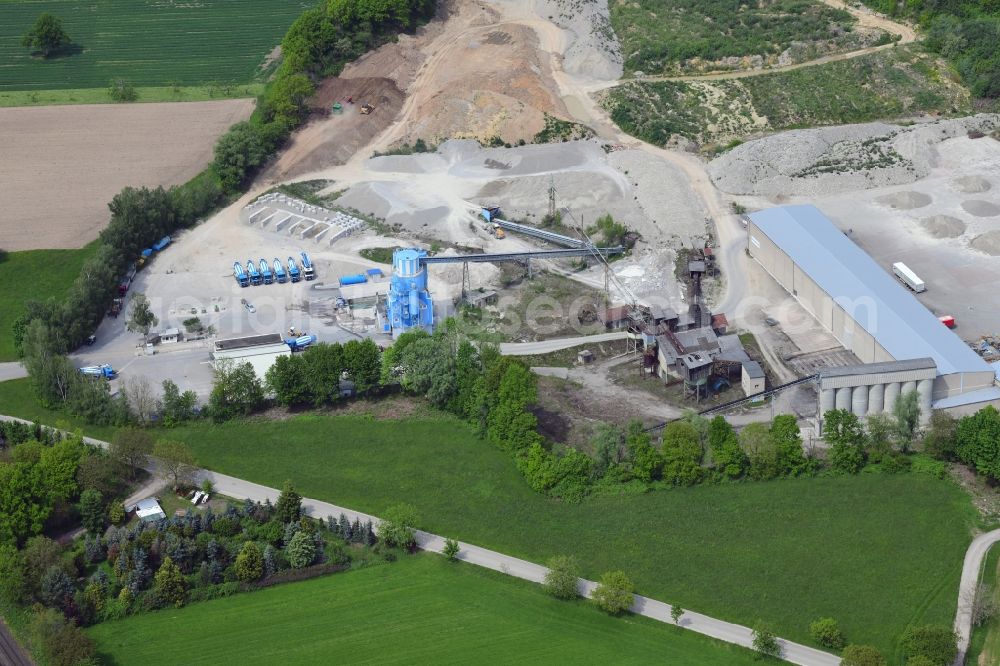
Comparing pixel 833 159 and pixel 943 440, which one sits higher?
pixel 833 159

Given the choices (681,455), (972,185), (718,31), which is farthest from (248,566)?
(718,31)

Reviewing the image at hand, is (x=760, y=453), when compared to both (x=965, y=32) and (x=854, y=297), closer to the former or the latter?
(x=854, y=297)

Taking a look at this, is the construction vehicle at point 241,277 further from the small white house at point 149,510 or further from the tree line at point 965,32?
the tree line at point 965,32

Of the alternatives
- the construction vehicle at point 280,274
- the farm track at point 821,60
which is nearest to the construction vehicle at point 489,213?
the construction vehicle at point 280,274

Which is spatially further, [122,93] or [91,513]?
[122,93]

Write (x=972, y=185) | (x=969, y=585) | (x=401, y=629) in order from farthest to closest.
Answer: (x=972, y=185)
(x=969, y=585)
(x=401, y=629)

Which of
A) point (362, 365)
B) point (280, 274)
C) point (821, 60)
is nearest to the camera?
point (362, 365)

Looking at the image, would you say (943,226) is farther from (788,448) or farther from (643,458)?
(643,458)

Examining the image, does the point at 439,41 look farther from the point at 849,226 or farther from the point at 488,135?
the point at 849,226


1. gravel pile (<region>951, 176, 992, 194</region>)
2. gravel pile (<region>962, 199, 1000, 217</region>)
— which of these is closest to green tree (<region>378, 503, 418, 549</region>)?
gravel pile (<region>962, 199, 1000, 217</region>)

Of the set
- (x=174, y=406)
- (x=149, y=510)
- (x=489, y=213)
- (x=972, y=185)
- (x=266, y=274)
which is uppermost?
(x=972, y=185)
